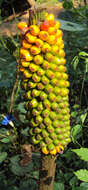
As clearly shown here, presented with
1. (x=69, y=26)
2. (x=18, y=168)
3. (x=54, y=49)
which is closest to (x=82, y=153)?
(x=54, y=49)

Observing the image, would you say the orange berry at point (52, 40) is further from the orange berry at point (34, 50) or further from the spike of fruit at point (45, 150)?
the spike of fruit at point (45, 150)

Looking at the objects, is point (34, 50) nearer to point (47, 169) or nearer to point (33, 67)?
point (33, 67)

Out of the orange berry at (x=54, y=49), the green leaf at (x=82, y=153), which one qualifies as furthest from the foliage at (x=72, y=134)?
the orange berry at (x=54, y=49)

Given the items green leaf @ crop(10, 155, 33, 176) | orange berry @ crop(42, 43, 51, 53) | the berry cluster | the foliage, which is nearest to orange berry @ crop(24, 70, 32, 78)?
the berry cluster

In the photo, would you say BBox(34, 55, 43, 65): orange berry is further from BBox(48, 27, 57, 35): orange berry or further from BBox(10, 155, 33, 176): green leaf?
BBox(10, 155, 33, 176): green leaf

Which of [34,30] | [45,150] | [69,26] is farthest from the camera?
[69,26]

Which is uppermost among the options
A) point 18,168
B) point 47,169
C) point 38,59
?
point 38,59

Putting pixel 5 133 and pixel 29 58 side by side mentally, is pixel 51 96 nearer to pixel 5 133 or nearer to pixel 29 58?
pixel 29 58

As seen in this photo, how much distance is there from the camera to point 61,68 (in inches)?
35.0

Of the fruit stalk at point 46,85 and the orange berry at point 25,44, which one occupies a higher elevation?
the orange berry at point 25,44

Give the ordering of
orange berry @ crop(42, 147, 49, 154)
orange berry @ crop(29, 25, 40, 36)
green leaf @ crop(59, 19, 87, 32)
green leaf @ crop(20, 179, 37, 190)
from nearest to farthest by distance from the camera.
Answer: orange berry @ crop(29, 25, 40, 36), orange berry @ crop(42, 147, 49, 154), green leaf @ crop(59, 19, 87, 32), green leaf @ crop(20, 179, 37, 190)

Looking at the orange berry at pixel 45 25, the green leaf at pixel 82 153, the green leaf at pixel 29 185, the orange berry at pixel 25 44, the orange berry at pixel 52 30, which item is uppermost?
the orange berry at pixel 45 25

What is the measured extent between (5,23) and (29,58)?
350cm

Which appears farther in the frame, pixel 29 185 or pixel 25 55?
pixel 29 185
